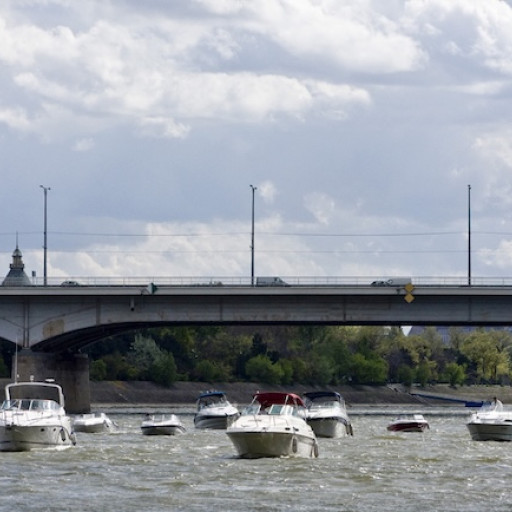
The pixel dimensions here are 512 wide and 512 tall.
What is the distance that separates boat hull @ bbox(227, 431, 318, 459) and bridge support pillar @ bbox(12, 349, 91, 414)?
6129cm

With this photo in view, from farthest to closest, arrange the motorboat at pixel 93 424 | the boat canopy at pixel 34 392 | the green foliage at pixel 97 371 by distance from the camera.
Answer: the green foliage at pixel 97 371, the boat canopy at pixel 34 392, the motorboat at pixel 93 424

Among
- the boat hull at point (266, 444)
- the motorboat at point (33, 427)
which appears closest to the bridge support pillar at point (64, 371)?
the motorboat at point (33, 427)

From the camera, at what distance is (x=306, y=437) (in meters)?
74.1

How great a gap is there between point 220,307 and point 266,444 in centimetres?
6078

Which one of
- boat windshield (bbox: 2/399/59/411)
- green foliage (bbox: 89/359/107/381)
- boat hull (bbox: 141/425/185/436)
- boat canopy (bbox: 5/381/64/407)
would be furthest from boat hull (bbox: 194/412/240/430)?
green foliage (bbox: 89/359/107/381)

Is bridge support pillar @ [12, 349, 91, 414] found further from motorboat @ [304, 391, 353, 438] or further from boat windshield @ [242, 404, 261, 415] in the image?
boat windshield @ [242, 404, 261, 415]

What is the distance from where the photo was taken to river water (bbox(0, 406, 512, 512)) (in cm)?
5603

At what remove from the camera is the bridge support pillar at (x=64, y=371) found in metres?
134

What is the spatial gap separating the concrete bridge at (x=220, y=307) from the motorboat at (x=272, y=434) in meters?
54.3

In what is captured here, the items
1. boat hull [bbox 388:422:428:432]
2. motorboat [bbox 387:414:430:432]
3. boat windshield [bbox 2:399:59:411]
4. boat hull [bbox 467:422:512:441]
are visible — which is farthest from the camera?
motorboat [bbox 387:414:430:432]

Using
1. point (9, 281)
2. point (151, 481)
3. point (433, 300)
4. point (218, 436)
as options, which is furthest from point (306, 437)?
point (9, 281)

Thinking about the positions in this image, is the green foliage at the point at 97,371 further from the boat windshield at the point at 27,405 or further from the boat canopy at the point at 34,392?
the boat windshield at the point at 27,405

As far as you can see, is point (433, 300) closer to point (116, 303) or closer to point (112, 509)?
point (116, 303)

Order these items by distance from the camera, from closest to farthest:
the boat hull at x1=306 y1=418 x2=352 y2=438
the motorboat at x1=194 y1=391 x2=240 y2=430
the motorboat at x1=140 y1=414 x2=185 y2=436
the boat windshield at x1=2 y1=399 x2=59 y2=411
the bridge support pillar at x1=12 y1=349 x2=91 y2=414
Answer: the boat windshield at x1=2 y1=399 x2=59 y2=411 < the boat hull at x1=306 y1=418 x2=352 y2=438 < the motorboat at x1=140 y1=414 x2=185 y2=436 < the motorboat at x1=194 y1=391 x2=240 y2=430 < the bridge support pillar at x1=12 y1=349 x2=91 y2=414
